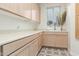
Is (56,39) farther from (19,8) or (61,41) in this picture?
(19,8)

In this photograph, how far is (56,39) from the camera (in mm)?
4789

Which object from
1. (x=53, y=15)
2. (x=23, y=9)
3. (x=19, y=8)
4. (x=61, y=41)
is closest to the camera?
(x=19, y=8)

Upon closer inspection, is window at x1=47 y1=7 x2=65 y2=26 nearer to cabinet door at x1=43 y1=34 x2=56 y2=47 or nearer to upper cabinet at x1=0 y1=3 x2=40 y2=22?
cabinet door at x1=43 y1=34 x2=56 y2=47

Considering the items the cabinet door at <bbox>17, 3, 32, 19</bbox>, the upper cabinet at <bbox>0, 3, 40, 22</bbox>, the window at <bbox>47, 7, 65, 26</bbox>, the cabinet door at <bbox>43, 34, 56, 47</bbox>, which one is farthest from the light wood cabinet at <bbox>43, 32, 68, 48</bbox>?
the cabinet door at <bbox>17, 3, 32, 19</bbox>

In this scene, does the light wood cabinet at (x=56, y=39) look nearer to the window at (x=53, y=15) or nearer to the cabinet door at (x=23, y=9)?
the window at (x=53, y=15)

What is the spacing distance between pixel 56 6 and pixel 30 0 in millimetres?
4663

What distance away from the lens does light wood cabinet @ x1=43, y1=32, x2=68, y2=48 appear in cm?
463

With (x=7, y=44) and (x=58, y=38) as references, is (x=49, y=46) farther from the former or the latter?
(x=7, y=44)

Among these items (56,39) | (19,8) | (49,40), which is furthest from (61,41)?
(19,8)

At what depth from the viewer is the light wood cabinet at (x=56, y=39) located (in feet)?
15.2

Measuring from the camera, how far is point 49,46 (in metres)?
4.84

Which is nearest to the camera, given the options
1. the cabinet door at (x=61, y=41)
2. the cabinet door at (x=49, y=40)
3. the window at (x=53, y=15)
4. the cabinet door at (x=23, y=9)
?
the cabinet door at (x=23, y=9)

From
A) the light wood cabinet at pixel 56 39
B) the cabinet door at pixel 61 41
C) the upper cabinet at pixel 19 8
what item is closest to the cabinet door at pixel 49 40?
the light wood cabinet at pixel 56 39

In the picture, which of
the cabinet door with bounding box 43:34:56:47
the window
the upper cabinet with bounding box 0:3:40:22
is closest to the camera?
the upper cabinet with bounding box 0:3:40:22
